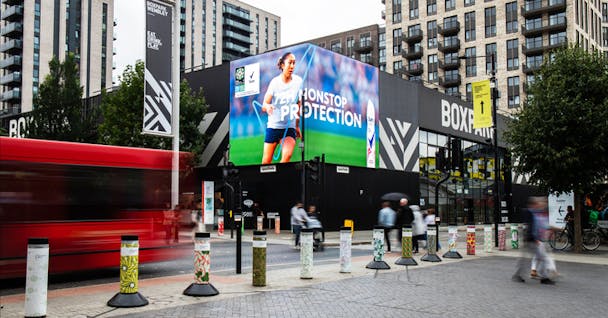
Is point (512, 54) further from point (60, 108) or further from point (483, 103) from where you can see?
point (60, 108)

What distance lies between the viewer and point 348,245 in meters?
13.0

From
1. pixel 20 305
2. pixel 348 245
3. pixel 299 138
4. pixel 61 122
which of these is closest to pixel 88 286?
pixel 20 305

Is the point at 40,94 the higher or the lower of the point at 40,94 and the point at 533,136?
the higher

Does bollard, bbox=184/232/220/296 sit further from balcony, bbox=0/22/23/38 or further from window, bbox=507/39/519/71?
balcony, bbox=0/22/23/38

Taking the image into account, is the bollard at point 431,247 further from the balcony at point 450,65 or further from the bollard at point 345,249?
the balcony at point 450,65

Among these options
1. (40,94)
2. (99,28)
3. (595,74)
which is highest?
(99,28)

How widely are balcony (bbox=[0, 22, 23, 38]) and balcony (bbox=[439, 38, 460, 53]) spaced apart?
60.4 metres

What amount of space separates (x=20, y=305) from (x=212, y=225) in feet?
81.8

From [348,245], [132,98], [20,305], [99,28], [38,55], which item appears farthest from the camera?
[99,28]

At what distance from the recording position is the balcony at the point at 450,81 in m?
77.1

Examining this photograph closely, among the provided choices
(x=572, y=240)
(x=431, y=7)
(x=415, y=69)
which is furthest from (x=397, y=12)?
(x=572, y=240)

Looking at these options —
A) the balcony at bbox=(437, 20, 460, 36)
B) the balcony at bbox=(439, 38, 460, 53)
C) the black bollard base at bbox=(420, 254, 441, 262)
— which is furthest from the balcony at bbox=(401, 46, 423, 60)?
the black bollard base at bbox=(420, 254, 441, 262)

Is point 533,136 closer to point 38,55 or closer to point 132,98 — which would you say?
point 132,98

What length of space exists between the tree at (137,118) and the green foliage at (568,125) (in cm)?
2021
